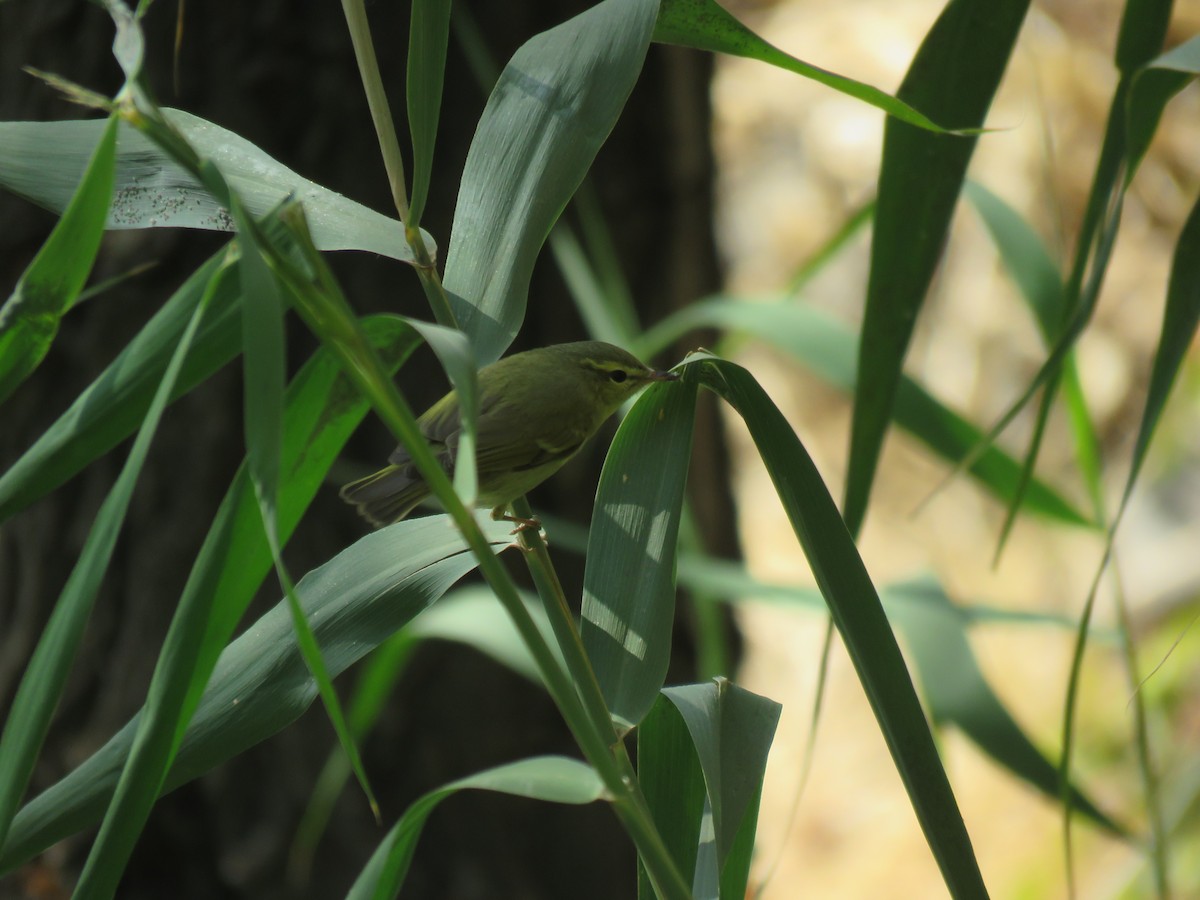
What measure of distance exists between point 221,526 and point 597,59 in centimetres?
35

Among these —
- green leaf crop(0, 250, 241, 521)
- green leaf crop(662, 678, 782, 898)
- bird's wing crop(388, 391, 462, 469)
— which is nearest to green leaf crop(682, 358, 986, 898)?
green leaf crop(662, 678, 782, 898)

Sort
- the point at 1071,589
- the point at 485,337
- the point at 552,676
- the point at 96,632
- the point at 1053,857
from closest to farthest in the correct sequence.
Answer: the point at 552,676 → the point at 485,337 → the point at 96,632 → the point at 1053,857 → the point at 1071,589

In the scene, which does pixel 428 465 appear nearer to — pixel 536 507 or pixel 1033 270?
pixel 1033 270

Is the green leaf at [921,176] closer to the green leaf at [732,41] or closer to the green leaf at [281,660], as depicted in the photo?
the green leaf at [732,41]

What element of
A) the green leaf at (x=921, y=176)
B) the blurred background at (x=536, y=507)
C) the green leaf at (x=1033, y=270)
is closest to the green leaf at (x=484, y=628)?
the blurred background at (x=536, y=507)

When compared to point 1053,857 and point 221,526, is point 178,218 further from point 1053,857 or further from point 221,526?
point 1053,857

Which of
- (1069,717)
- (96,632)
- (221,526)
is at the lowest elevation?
(96,632)

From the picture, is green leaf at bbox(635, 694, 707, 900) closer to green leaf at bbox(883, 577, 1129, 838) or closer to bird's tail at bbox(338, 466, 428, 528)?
green leaf at bbox(883, 577, 1129, 838)

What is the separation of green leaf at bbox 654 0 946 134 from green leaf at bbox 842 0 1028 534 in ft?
0.21

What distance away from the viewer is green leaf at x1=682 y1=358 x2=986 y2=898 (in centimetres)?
59

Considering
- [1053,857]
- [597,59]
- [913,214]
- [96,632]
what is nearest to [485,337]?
[597,59]

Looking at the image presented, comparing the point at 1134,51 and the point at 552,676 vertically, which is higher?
the point at 1134,51

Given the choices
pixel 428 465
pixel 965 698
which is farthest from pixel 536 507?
pixel 428 465

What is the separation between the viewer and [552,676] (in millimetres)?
487
